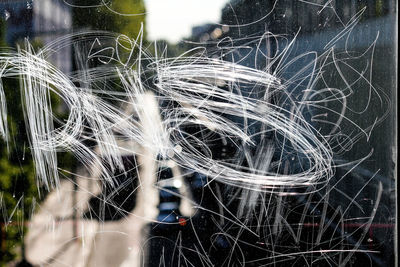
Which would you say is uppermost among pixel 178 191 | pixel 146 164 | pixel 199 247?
pixel 146 164

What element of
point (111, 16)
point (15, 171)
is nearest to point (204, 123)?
point (111, 16)

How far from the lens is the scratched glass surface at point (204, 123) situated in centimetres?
157

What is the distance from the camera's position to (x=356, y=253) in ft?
5.32

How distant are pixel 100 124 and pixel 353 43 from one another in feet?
3.89

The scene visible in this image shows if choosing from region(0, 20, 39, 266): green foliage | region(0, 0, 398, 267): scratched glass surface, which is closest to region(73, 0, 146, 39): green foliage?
region(0, 0, 398, 267): scratched glass surface

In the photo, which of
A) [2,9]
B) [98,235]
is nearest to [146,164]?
[98,235]

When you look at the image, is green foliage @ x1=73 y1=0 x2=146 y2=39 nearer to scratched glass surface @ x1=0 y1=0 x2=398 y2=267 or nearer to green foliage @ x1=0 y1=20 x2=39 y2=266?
scratched glass surface @ x1=0 y1=0 x2=398 y2=267

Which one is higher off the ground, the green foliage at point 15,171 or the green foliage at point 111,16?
the green foliage at point 111,16

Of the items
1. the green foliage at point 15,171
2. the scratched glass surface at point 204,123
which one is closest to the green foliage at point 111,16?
the scratched glass surface at point 204,123

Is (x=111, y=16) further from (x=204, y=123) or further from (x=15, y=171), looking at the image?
(x=15, y=171)

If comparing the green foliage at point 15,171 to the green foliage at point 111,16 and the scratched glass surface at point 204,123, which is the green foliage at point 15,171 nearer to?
the scratched glass surface at point 204,123

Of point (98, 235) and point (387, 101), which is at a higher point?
point (387, 101)

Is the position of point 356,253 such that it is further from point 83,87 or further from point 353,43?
point 83,87

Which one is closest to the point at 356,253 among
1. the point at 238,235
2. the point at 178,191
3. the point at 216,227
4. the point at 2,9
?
the point at 238,235
